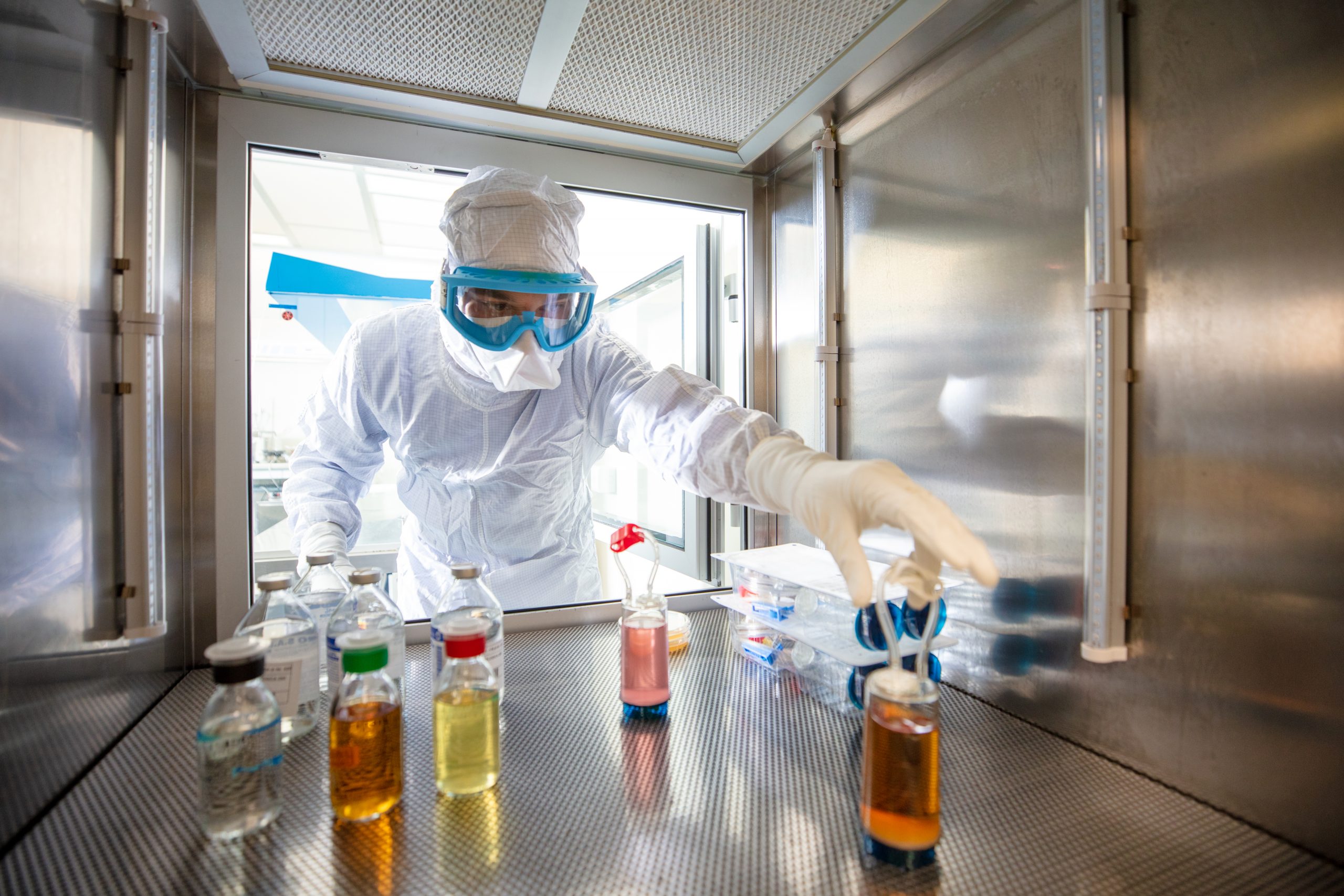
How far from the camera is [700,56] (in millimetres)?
1275

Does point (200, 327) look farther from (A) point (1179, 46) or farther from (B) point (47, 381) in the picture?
(A) point (1179, 46)

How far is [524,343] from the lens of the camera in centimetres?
139

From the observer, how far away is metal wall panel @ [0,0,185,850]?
757 millimetres

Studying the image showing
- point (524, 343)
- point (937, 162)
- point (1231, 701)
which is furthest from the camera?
point (524, 343)

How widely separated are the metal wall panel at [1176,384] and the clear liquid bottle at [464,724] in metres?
0.83

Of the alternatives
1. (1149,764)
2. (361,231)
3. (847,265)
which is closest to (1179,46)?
(847,265)

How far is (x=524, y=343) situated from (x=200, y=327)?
0.66 m

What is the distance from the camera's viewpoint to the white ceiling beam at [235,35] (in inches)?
43.8

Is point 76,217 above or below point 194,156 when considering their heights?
below

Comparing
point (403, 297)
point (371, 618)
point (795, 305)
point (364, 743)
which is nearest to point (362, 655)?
point (364, 743)

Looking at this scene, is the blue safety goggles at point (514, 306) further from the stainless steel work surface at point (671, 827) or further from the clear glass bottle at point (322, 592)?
the stainless steel work surface at point (671, 827)

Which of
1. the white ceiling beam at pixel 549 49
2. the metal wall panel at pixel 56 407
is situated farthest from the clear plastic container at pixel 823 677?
the white ceiling beam at pixel 549 49

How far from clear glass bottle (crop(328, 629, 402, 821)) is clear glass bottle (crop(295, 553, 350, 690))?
33 cm

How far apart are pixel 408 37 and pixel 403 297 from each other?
2.29 m
